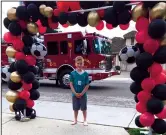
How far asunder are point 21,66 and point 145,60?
109 inches

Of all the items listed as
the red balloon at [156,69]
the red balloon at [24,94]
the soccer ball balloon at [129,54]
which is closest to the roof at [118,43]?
the red balloon at [24,94]

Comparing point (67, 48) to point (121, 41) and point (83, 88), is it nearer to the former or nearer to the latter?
point (83, 88)

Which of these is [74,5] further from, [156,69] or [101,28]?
[156,69]

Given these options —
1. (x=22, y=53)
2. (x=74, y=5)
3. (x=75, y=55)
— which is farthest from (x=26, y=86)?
(x=75, y=55)

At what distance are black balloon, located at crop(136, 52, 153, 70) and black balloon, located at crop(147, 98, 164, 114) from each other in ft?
1.83

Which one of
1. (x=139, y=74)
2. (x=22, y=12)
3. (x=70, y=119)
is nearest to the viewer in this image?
(x=139, y=74)

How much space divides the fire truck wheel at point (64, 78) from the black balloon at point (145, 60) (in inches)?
303

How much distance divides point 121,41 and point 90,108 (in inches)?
1132

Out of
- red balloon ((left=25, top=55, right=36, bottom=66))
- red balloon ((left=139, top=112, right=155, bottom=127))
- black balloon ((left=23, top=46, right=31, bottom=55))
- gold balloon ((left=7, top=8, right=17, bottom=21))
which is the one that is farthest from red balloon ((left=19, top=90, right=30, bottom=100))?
red balloon ((left=139, top=112, right=155, bottom=127))

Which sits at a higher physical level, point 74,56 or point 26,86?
point 74,56

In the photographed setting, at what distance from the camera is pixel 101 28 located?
4.99m

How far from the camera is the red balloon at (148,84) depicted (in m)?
4.06

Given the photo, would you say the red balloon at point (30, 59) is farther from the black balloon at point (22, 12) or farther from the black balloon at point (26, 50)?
the black balloon at point (22, 12)

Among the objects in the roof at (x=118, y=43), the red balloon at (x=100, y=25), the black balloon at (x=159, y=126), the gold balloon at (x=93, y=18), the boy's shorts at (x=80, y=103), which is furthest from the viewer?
the roof at (x=118, y=43)
